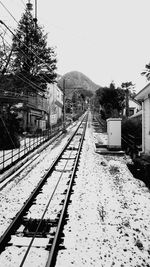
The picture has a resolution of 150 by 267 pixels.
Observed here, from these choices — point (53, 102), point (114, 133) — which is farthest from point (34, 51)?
point (114, 133)

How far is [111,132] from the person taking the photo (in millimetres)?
14883

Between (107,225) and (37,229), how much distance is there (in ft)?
5.56

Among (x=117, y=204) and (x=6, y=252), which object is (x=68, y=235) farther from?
(x=117, y=204)

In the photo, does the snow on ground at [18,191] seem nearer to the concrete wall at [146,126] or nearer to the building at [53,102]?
the concrete wall at [146,126]

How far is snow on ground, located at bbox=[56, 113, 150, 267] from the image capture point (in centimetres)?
392

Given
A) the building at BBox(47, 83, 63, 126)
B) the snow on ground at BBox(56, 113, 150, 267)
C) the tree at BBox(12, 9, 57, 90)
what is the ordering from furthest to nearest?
the building at BBox(47, 83, 63, 126), the tree at BBox(12, 9, 57, 90), the snow on ground at BBox(56, 113, 150, 267)

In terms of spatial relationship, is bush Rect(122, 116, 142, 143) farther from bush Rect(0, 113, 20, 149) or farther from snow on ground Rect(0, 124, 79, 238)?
snow on ground Rect(0, 124, 79, 238)

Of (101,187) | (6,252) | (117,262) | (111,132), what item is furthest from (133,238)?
(111,132)

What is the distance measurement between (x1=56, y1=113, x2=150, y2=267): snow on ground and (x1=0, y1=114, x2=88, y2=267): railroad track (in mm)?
247

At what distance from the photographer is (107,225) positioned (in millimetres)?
5043

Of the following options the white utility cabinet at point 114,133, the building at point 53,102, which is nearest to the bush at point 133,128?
the white utility cabinet at point 114,133

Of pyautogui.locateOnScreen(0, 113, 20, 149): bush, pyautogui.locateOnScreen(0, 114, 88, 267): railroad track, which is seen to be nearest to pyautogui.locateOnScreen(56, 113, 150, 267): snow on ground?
pyautogui.locateOnScreen(0, 114, 88, 267): railroad track

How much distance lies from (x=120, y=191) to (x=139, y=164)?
297cm

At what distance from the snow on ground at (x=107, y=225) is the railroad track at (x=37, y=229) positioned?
247 mm
